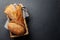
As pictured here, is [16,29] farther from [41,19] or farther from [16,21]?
[41,19]

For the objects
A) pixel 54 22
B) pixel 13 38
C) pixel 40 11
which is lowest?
pixel 13 38

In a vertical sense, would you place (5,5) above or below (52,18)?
above

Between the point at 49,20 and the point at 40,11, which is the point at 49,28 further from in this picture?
the point at 40,11

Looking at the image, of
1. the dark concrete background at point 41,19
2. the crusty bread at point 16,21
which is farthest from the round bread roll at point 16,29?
the dark concrete background at point 41,19

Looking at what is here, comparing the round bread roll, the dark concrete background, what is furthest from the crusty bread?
the dark concrete background

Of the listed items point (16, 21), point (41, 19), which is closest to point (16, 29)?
point (16, 21)

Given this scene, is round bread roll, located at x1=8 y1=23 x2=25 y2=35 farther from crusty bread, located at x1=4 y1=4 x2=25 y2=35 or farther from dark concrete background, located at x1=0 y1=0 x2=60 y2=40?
dark concrete background, located at x1=0 y1=0 x2=60 y2=40

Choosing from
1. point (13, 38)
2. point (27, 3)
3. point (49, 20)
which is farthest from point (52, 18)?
point (13, 38)

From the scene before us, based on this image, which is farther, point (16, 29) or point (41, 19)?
point (41, 19)

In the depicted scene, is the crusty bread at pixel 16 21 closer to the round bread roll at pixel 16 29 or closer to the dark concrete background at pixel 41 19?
the round bread roll at pixel 16 29

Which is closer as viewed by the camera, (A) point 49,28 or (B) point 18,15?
(B) point 18,15
